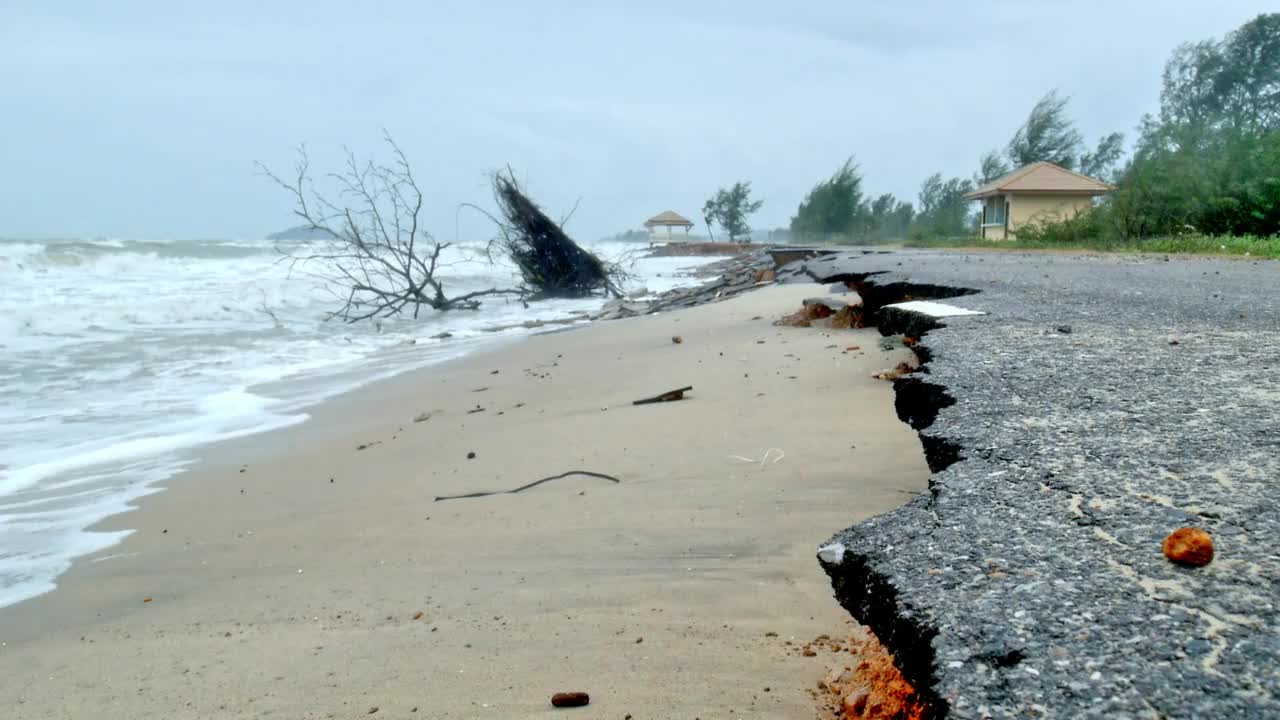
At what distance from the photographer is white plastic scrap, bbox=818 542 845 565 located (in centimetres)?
136

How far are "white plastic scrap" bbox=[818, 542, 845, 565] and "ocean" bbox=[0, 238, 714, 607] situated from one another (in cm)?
262

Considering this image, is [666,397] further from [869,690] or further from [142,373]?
[142,373]

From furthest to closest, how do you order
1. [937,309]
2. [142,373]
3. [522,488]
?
[142,373] → [937,309] → [522,488]

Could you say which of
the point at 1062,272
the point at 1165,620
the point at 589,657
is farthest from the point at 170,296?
the point at 1165,620

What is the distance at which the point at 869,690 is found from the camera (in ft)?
4.79

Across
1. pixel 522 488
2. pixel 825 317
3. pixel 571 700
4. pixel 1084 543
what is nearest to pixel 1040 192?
pixel 825 317

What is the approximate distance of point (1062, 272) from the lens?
7.39m

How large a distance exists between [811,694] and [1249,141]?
63.6 feet

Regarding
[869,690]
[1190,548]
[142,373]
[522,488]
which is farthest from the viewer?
[142,373]

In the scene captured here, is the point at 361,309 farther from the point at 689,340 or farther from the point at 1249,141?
the point at 1249,141

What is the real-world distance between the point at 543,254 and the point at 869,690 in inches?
606

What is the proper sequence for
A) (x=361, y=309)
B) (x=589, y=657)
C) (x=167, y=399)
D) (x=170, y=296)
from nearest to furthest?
(x=589, y=657) → (x=167, y=399) → (x=170, y=296) → (x=361, y=309)

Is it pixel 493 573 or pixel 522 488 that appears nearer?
pixel 493 573

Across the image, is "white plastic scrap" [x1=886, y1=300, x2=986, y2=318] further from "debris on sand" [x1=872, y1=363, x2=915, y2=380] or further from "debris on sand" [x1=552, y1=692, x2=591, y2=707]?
"debris on sand" [x1=552, y1=692, x2=591, y2=707]
